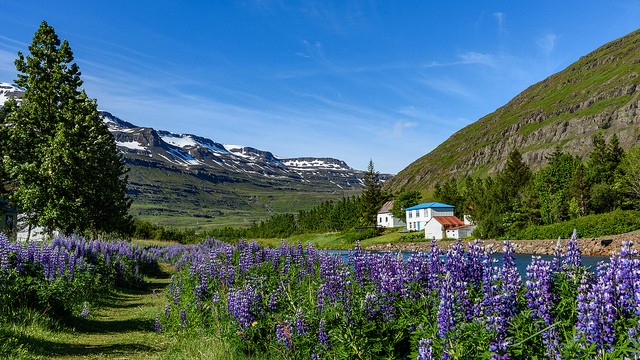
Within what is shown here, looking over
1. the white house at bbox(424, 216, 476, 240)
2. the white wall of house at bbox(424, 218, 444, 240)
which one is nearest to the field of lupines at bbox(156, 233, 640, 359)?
the white house at bbox(424, 216, 476, 240)

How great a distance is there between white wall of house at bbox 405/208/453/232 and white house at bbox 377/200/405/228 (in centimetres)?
1699

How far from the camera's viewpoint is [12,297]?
10539mm

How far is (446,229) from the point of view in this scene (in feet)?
272

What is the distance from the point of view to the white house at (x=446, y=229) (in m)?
79.8

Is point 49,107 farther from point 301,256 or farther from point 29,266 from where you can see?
point 301,256

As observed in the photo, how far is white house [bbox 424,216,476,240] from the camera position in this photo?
3144 inches

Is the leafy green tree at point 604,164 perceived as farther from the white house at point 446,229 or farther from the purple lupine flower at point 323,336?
the purple lupine flower at point 323,336

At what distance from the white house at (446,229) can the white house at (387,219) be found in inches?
1518

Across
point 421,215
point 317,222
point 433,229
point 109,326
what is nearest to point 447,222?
point 433,229

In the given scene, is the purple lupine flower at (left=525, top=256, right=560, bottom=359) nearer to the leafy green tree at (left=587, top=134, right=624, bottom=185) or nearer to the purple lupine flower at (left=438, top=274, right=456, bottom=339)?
the purple lupine flower at (left=438, top=274, right=456, bottom=339)

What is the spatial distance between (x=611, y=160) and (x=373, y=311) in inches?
3415

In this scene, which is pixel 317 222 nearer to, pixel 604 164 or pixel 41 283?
pixel 604 164

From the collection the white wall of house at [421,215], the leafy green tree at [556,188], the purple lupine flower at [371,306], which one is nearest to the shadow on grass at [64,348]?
the purple lupine flower at [371,306]

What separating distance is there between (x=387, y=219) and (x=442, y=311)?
126 meters
